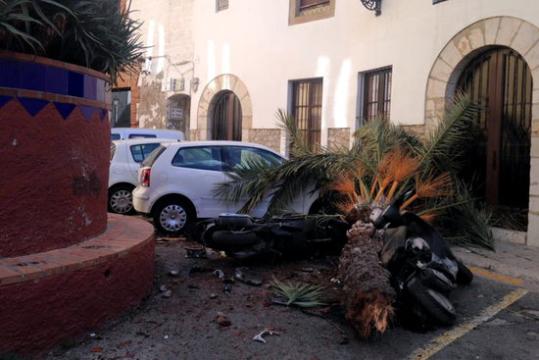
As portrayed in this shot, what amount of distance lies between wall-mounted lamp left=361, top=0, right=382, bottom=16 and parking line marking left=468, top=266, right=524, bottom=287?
5.61 m

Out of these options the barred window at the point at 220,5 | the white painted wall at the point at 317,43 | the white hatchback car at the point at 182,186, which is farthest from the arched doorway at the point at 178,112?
the white hatchback car at the point at 182,186

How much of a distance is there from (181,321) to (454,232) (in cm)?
433

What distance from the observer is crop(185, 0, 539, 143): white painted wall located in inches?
367

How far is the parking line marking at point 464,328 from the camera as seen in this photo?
4.30 meters

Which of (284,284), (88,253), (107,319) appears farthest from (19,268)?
(284,284)

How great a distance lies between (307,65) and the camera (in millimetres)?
12602

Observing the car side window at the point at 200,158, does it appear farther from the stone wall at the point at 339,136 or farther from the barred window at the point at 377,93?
the barred window at the point at 377,93

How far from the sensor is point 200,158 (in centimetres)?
898

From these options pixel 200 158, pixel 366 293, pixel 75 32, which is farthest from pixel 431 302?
pixel 200 158

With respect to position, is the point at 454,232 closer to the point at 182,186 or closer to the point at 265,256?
the point at 265,256

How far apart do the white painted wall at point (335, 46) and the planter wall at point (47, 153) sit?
20.1 ft

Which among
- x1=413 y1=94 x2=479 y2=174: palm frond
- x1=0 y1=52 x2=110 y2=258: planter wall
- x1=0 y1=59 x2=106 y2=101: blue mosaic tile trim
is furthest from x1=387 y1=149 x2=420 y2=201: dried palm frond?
x1=0 y1=59 x2=106 y2=101: blue mosaic tile trim

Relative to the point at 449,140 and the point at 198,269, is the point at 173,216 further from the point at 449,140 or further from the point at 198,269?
the point at 449,140

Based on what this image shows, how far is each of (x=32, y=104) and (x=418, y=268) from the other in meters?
3.35
